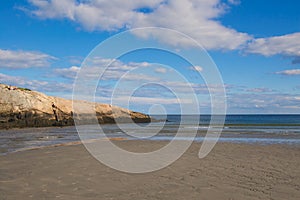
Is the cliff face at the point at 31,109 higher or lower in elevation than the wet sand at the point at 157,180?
higher

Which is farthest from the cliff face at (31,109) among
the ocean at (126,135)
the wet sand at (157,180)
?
the wet sand at (157,180)

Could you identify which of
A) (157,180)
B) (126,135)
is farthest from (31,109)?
(157,180)

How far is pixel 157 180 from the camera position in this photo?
8812mm

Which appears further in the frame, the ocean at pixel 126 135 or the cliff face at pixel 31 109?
the cliff face at pixel 31 109

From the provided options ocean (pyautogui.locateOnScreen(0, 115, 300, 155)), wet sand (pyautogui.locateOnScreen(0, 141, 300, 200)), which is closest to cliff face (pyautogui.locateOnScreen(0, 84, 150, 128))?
ocean (pyautogui.locateOnScreen(0, 115, 300, 155))

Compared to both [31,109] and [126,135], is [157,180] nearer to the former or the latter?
[126,135]

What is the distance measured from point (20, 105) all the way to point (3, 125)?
14.2 feet

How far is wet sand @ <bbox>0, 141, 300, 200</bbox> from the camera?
7.29 m

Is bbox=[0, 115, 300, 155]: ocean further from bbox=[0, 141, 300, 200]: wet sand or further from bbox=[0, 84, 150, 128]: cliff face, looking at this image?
bbox=[0, 141, 300, 200]: wet sand

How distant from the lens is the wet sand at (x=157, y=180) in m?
7.29

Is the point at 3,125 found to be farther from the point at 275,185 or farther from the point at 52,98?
the point at 275,185

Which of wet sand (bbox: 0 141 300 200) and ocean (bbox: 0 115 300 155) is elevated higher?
ocean (bbox: 0 115 300 155)

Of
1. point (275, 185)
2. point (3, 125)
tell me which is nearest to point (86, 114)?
point (3, 125)

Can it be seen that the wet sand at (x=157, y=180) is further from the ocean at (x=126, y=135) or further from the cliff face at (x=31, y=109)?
the cliff face at (x=31, y=109)
